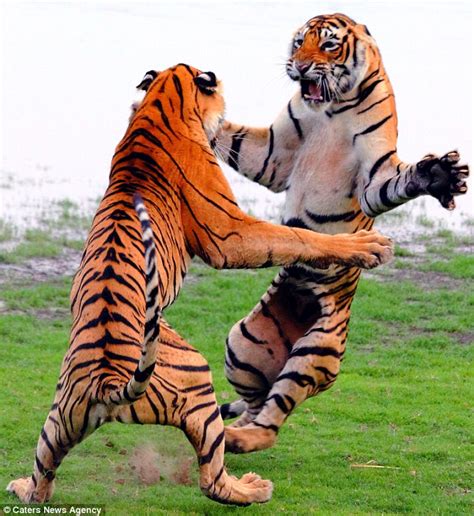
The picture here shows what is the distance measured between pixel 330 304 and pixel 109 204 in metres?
1.25

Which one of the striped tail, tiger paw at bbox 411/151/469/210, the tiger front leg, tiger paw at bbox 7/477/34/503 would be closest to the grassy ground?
tiger paw at bbox 7/477/34/503

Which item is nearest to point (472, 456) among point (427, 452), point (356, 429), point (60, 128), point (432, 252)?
point (427, 452)

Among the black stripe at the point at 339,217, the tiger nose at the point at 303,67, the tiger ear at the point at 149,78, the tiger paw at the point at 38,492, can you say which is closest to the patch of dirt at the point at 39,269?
the black stripe at the point at 339,217

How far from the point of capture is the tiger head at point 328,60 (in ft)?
18.4

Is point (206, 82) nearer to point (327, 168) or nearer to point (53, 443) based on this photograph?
point (327, 168)

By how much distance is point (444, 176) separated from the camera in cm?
516

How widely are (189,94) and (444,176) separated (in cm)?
104

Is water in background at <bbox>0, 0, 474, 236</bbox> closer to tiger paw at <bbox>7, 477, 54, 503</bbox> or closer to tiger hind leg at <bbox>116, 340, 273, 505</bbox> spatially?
tiger paw at <bbox>7, 477, 54, 503</bbox>

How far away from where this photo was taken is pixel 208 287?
29.2 feet

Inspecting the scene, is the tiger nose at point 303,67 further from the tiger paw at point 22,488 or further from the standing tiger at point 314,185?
the tiger paw at point 22,488

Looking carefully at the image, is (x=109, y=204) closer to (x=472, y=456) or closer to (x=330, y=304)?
(x=330, y=304)

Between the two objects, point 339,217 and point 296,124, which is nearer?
point 339,217

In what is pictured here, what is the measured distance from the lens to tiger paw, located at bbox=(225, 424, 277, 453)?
5.78 metres

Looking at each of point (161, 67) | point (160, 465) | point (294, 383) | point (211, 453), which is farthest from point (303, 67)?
point (161, 67)
